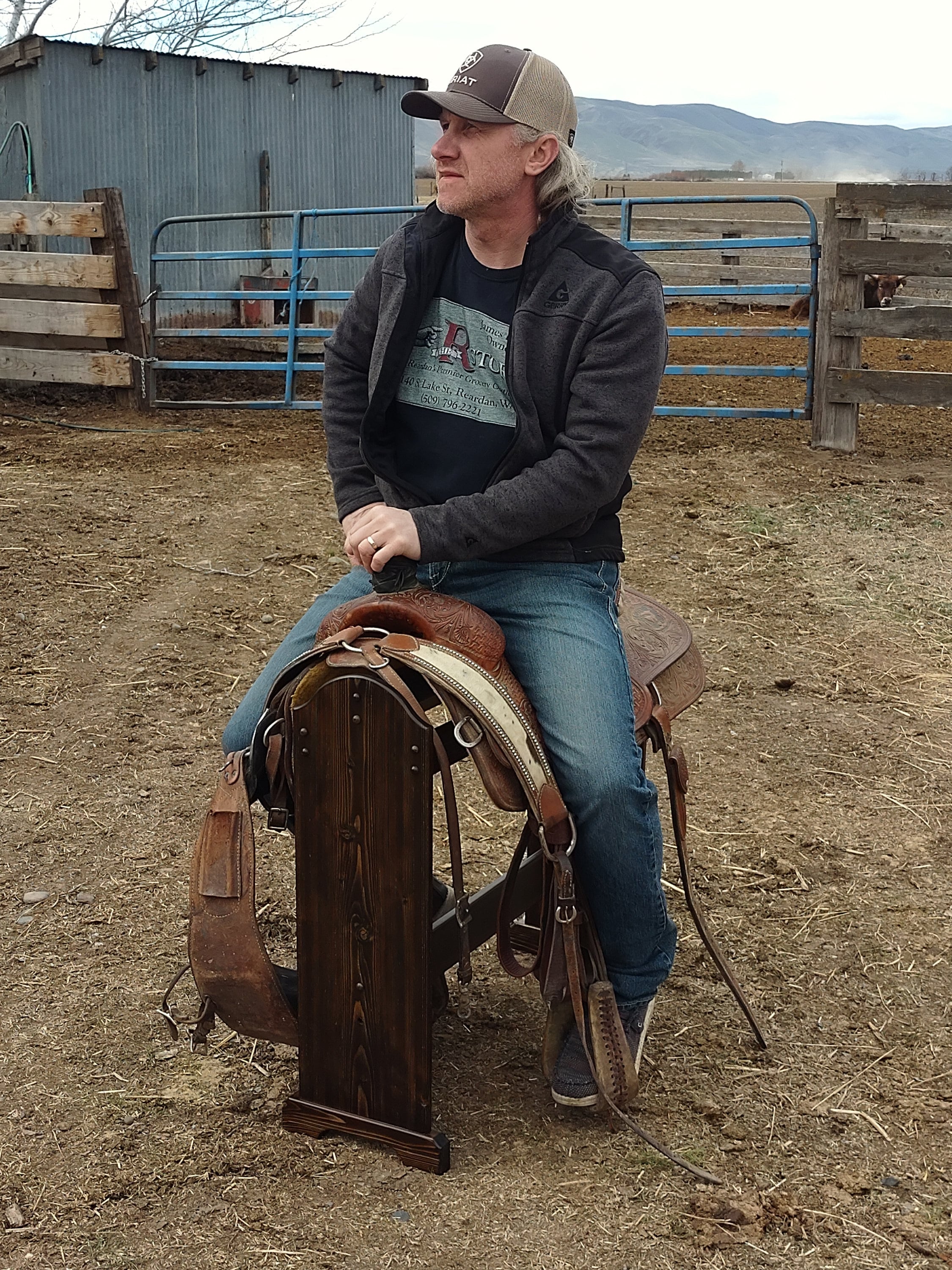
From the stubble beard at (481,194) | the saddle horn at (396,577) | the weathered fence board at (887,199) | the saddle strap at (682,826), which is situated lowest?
the saddle strap at (682,826)

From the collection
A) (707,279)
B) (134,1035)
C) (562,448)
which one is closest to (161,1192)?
(134,1035)

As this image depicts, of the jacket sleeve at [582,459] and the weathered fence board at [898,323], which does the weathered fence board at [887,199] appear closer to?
the weathered fence board at [898,323]

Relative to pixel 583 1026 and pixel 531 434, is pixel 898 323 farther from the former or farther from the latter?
pixel 583 1026

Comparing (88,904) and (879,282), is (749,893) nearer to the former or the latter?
A: (88,904)

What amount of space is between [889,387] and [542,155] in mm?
5613

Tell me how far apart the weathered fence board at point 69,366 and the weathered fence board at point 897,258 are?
467 centimetres

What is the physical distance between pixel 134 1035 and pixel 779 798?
1.89 meters

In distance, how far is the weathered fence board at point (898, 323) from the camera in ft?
24.0

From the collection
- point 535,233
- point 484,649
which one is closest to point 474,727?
point 484,649

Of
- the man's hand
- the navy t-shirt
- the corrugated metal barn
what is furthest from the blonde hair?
the corrugated metal barn

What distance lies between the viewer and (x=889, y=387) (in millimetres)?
7379

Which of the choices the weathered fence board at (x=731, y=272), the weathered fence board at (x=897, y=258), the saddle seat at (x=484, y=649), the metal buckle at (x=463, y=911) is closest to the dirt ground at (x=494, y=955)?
the metal buckle at (x=463, y=911)

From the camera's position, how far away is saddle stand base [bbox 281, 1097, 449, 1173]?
2.10 metres

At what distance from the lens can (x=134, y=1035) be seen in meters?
2.54
